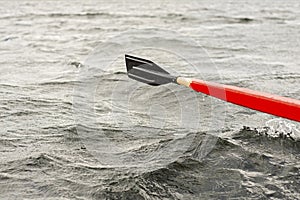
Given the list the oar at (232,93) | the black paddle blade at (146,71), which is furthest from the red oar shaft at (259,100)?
the black paddle blade at (146,71)

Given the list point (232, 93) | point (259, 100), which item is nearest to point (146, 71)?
point (232, 93)

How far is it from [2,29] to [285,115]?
9048 millimetres

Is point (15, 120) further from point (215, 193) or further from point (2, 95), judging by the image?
point (215, 193)

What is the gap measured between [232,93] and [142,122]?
1.21m

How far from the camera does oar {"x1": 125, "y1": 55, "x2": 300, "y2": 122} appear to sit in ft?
11.9

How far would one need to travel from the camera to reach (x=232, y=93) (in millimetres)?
4070

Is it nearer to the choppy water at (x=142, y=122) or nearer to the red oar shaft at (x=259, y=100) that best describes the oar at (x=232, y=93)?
the red oar shaft at (x=259, y=100)

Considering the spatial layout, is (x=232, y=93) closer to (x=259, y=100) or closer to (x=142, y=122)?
(x=259, y=100)

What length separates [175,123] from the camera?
492 centimetres

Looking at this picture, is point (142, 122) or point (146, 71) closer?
point (142, 122)

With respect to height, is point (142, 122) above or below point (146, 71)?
below

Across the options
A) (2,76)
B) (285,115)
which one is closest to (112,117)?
(285,115)

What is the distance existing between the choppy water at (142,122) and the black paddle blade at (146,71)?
377mm

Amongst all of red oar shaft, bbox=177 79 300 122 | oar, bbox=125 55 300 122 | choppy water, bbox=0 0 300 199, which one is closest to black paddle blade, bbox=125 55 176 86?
oar, bbox=125 55 300 122
